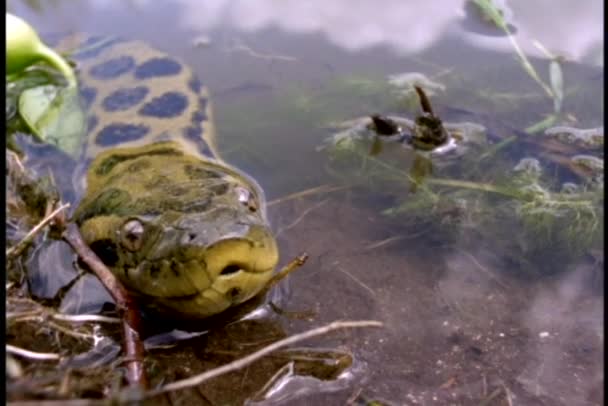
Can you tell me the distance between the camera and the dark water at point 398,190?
2.37 meters

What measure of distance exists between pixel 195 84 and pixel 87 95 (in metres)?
0.58

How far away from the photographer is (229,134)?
12.8 feet

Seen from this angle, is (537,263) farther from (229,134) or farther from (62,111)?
(62,111)

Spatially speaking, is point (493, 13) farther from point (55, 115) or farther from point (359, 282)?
point (55, 115)

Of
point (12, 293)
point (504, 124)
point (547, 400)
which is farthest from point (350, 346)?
point (504, 124)

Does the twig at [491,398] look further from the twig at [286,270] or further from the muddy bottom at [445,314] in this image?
the twig at [286,270]

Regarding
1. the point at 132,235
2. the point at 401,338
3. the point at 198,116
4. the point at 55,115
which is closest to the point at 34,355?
the point at 132,235

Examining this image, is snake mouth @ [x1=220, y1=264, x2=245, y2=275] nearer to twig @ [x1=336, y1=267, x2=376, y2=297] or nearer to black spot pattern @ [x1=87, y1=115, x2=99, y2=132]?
twig @ [x1=336, y1=267, x2=376, y2=297]

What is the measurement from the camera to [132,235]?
2.53 metres

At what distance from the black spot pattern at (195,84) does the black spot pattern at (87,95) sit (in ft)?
1.68

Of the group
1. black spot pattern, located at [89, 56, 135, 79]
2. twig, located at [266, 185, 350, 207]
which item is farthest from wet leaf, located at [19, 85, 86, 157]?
twig, located at [266, 185, 350, 207]

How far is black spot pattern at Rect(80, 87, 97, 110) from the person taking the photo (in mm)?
4230

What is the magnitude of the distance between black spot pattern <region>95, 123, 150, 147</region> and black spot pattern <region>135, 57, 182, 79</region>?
545 mm

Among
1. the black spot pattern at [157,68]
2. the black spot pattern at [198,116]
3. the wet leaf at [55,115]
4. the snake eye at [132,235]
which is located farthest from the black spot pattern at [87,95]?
the snake eye at [132,235]
